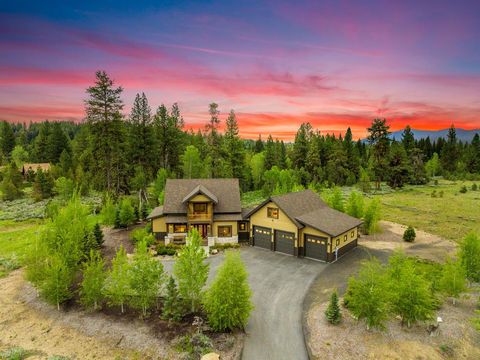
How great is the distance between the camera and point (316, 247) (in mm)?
29344

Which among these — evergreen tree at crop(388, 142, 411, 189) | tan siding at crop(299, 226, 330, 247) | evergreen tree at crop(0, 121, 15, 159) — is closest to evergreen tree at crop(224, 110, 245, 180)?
tan siding at crop(299, 226, 330, 247)

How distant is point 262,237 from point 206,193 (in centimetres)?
801

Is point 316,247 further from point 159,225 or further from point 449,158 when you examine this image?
point 449,158

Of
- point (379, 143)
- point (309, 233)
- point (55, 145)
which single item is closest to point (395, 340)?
point (309, 233)

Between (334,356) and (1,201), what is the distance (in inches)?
2747

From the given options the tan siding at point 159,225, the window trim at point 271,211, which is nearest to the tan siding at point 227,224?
the window trim at point 271,211

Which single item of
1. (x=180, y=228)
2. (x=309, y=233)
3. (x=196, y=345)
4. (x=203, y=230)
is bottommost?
(x=196, y=345)

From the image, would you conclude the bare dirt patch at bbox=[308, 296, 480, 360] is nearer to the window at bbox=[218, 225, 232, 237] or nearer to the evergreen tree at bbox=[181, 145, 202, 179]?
the window at bbox=[218, 225, 232, 237]

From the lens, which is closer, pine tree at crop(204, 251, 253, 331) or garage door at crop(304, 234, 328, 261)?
pine tree at crop(204, 251, 253, 331)

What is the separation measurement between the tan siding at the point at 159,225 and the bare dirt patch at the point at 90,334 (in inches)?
586

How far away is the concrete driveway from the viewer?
1638 cm

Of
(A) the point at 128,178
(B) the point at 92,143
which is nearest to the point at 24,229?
(B) the point at 92,143

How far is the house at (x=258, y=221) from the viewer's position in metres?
29.6

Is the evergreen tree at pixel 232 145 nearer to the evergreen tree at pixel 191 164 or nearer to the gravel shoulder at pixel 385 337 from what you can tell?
the evergreen tree at pixel 191 164
